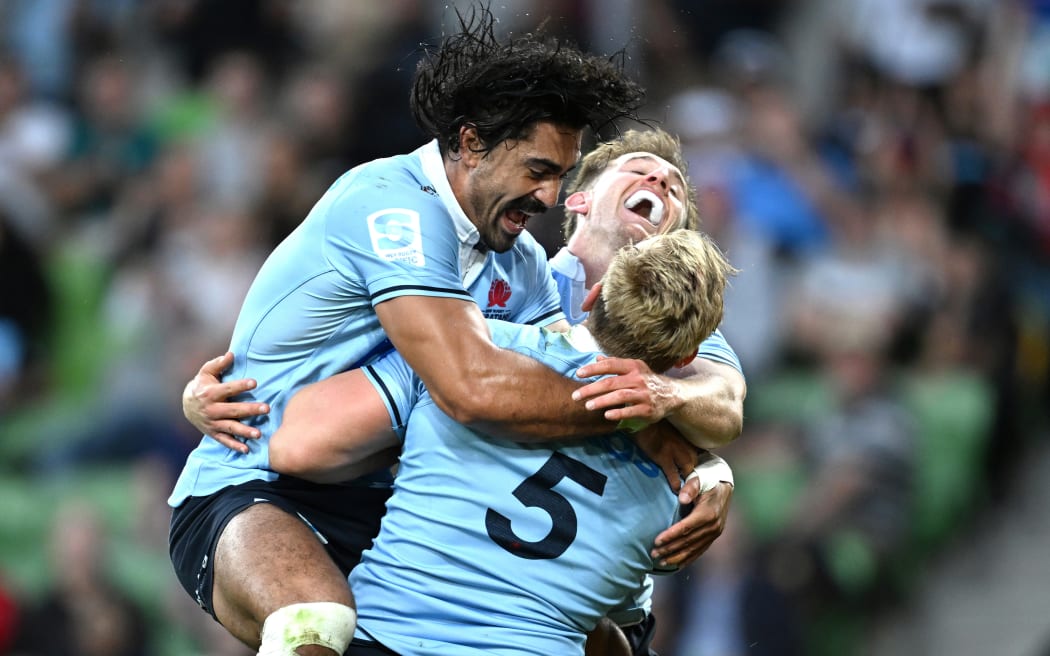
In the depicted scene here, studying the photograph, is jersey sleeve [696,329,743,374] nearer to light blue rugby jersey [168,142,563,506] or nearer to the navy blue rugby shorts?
light blue rugby jersey [168,142,563,506]

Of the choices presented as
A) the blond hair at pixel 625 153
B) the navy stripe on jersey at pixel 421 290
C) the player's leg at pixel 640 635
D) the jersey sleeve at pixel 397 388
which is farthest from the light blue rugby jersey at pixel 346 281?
the player's leg at pixel 640 635

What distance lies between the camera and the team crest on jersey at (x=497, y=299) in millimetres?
3863

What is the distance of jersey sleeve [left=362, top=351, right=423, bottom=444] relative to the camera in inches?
136

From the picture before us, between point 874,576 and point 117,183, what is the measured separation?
5.05 meters

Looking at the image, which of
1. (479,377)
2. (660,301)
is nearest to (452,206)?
(479,377)

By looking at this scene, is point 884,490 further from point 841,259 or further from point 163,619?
point 163,619

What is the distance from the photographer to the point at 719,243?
7.94 metres

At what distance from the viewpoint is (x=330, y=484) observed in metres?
3.73

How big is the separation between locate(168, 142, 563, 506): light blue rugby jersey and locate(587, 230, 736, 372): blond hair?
1.22 ft

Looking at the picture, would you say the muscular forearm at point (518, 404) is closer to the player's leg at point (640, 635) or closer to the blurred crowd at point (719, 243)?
the player's leg at point (640, 635)

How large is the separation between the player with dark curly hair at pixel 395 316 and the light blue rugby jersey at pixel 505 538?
70mm

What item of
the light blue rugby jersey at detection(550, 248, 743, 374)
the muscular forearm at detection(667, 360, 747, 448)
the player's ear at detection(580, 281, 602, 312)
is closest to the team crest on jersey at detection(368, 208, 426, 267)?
the player's ear at detection(580, 281, 602, 312)

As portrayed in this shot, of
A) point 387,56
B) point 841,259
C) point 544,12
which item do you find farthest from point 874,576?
point 387,56

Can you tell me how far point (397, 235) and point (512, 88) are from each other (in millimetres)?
494
